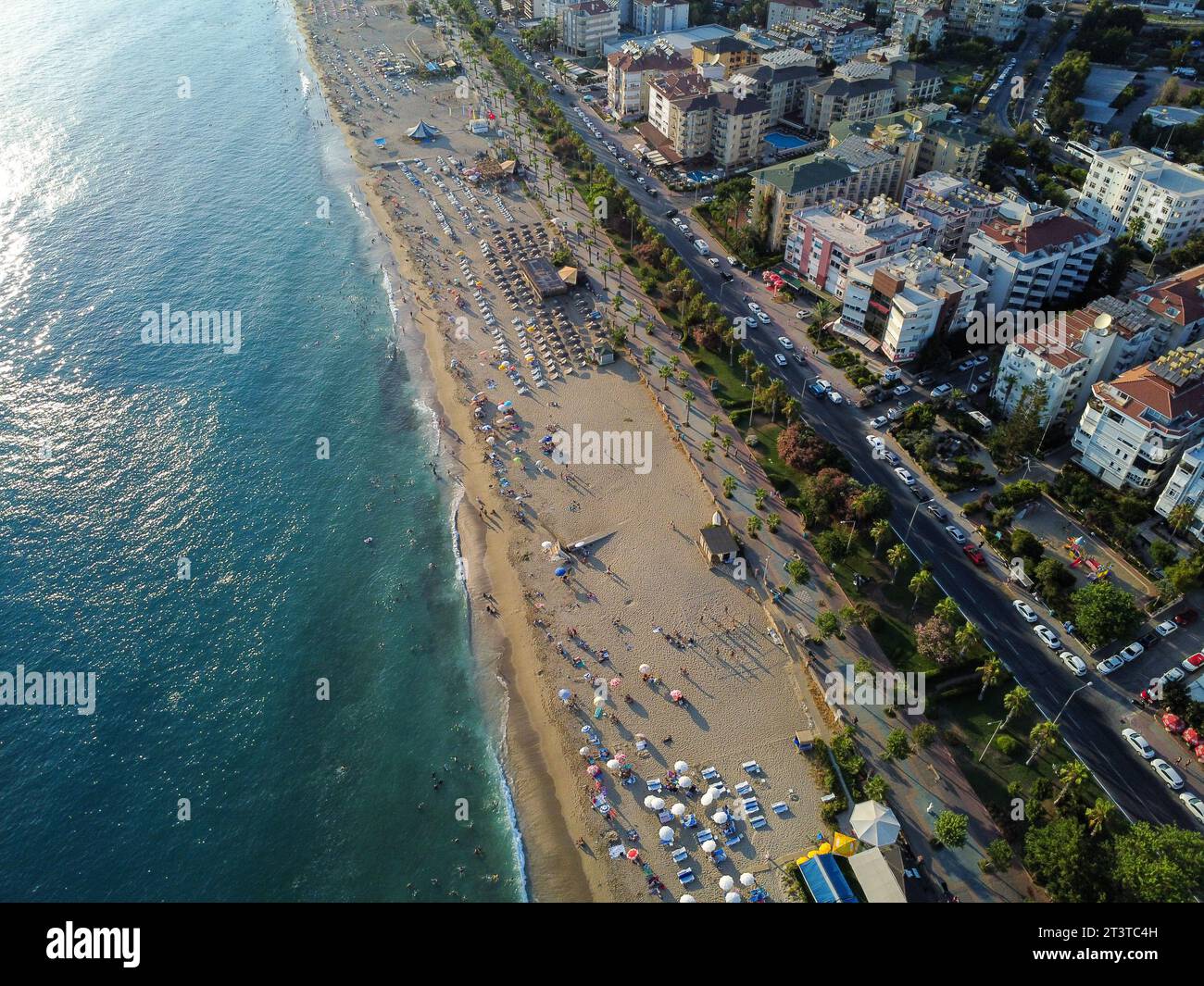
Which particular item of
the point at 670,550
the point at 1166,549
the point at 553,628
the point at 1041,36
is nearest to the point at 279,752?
the point at 553,628

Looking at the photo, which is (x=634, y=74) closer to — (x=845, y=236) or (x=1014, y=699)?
(x=845, y=236)

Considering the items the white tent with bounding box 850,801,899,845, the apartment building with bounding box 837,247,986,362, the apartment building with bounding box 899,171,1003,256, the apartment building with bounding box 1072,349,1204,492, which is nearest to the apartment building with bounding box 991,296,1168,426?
the apartment building with bounding box 1072,349,1204,492

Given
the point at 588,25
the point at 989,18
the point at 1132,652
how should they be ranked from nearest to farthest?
the point at 1132,652
the point at 989,18
the point at 588,25

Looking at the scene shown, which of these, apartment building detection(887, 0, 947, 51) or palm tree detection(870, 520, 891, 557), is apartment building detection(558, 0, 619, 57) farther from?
palm tree detection(870, 520, 891, 557)

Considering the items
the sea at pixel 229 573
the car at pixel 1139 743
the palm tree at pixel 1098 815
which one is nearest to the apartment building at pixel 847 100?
the sea at pixel 229 573

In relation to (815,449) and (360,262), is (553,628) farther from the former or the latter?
(360,262)

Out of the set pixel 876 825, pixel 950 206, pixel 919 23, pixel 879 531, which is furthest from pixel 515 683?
pixel 919 23

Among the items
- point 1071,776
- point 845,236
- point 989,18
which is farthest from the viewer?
point 989,18
